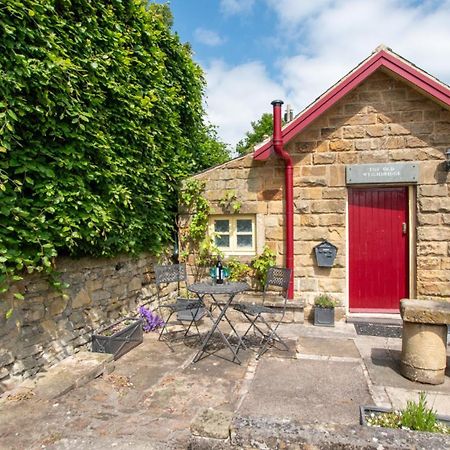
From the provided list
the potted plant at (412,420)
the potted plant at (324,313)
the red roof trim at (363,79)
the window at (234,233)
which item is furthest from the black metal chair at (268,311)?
the red roof trim at (363,79)

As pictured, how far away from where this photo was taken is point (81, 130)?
3799mm

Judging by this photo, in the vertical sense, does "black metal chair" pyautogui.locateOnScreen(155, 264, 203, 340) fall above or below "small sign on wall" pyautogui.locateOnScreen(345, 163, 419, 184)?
below

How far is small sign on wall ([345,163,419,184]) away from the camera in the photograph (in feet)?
18.2

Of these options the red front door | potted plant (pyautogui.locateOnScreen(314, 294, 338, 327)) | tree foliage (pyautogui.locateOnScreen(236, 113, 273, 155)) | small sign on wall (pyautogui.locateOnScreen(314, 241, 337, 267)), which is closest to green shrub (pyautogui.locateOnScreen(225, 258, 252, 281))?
small sign on wall (pyautogui.locateOnScreen(314, 241, 337, 267))

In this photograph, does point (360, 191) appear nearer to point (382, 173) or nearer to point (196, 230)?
point (382, 173)

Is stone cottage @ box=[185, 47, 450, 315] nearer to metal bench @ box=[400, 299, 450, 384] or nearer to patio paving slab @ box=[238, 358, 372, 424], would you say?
patio paving slab @ box=[238, 358, 372, 424]

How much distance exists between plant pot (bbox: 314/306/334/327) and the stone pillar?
6.63 feet

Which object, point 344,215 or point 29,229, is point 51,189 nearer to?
point 29,229

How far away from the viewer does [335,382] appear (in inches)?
143

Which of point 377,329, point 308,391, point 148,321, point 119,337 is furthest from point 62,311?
point 377,329

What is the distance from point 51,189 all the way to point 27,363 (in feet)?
5.92

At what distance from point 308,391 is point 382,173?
12.4ft

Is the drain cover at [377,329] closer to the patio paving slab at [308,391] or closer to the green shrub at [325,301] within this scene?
the green shrub at [325,301]

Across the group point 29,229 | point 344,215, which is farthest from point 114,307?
point 344,215
